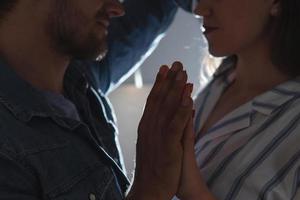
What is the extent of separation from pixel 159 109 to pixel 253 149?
16 centimetres

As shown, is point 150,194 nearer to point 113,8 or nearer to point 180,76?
Result: point 180,76

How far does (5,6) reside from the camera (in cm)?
77

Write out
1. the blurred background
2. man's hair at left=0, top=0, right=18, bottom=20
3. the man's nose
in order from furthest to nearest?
the blurred background < the man's nose < man's hair at left=0, top=0, right=18, bottom=20

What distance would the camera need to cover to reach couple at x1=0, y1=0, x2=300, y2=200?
71 cm

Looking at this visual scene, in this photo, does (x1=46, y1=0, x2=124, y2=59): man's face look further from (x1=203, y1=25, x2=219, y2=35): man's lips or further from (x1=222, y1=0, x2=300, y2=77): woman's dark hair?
(x1=222, y1=0, x2=300, y2=77): woman's dark hair

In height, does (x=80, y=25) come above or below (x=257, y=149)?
above

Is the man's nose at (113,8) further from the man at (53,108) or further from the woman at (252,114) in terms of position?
the woman at (252,114)

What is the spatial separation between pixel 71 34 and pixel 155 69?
2.32 ft

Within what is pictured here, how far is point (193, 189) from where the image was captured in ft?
2.39

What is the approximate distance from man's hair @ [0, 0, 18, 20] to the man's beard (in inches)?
2.5

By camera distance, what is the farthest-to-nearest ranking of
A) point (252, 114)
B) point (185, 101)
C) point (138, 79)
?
point (138, 79)
point (252, 114)
point (185, 101)

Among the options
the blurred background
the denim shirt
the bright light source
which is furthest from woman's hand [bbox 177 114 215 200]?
the bright light source

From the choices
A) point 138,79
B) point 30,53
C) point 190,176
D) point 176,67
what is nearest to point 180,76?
point 176,67

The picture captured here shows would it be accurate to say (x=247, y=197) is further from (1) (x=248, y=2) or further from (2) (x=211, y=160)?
(1) (x=248, y=2)
